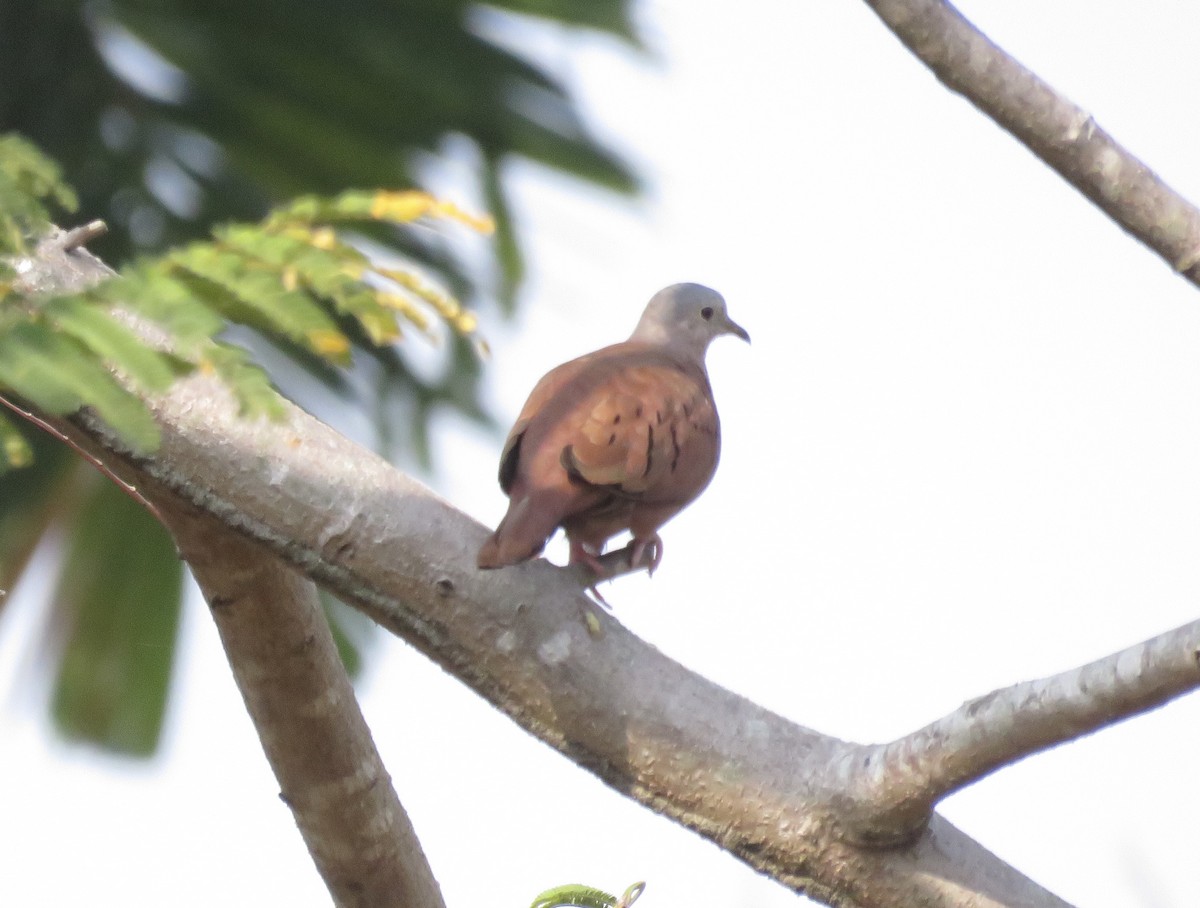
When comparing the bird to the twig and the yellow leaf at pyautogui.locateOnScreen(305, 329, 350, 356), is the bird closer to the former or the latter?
the twig

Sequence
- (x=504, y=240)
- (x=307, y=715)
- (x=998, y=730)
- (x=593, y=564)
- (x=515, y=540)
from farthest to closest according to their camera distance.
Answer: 1. (x=504, y=240)
2. (x=593, y=564)
3. (x=307, y=715)
4. (x=515, y=540)
5. (x=998, y=730)

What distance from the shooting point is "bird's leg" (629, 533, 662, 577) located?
3434mm

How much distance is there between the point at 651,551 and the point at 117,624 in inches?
84.1

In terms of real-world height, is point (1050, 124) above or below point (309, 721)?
above

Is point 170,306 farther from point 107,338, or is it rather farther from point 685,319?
point 685,319

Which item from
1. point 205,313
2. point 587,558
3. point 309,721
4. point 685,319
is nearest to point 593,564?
point 587,558

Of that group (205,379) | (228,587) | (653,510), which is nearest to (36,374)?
(205,379)

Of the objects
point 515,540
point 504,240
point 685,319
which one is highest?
point 504,240

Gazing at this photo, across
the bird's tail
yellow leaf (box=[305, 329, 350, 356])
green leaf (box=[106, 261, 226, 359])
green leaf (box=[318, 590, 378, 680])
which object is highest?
green leaf (box=[318, 590, 378, 680])

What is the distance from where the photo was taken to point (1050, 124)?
217cm

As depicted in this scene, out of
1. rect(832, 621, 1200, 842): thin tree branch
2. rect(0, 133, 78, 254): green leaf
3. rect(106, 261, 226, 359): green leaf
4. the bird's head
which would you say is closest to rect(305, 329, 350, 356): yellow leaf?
rect(106, 261, 226, 359): green leaf

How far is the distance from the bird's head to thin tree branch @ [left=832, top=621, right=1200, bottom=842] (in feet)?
8.34

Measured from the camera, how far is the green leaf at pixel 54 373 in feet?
5.13

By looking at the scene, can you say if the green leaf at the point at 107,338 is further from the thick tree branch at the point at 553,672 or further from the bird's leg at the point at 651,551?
the bird's leg at the point at 651,551
